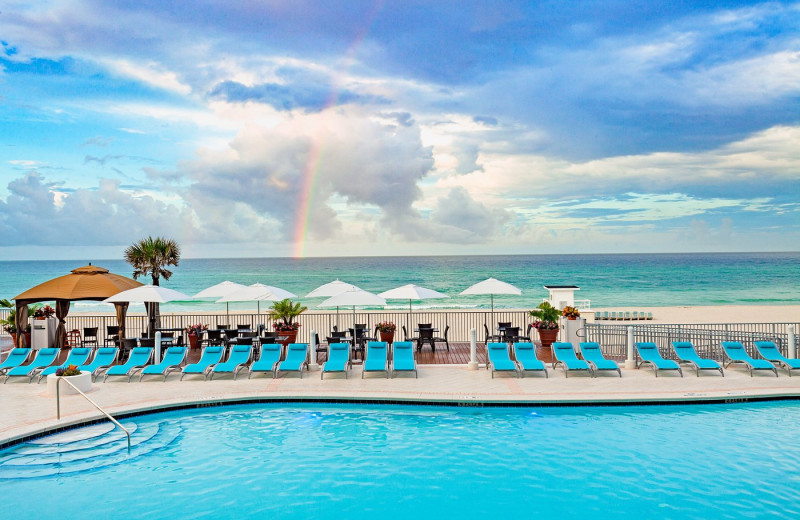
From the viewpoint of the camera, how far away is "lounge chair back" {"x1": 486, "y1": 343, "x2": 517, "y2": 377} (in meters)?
13.2

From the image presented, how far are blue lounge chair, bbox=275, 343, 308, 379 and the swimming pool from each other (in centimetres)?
240

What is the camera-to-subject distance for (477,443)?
9219 millimetres

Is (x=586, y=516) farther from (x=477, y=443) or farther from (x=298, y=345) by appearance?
(x=298, y=345)

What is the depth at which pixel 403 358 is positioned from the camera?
13.9 meters

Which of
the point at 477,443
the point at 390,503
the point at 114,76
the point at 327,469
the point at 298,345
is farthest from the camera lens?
the point at 114,76

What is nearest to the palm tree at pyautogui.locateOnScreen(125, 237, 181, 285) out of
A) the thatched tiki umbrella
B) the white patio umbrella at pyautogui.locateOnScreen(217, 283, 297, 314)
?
the thatched tiki umbrella

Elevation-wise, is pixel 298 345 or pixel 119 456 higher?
pixel 298 345

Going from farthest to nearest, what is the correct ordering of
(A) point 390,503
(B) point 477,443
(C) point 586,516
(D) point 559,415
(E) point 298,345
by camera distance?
(E) point 298,345, (D) point 559,415, (B) point 477,443, (A) point 390,503, (C) point 586,516

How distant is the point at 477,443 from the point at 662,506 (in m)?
2.96

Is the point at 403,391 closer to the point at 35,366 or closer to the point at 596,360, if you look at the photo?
the point at 596,360

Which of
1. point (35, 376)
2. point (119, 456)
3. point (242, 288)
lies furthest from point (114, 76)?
point (119, 456)

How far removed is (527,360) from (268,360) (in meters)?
6.16

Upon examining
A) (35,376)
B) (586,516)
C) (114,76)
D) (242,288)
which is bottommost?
(586,516)

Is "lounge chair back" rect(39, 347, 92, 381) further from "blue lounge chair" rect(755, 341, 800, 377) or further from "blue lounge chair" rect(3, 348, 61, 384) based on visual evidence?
"blue lounge chair" rect(755, 341, 800, 377)
